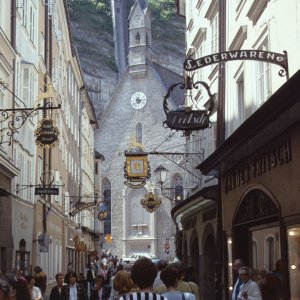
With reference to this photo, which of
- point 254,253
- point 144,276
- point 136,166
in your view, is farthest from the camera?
point 136,166

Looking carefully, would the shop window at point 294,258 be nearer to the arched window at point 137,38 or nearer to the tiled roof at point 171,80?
the tiled roof at point 171,80

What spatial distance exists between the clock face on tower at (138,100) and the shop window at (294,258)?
207 feet

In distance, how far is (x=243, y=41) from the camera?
14703 mm

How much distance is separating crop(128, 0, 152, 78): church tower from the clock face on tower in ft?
7.43

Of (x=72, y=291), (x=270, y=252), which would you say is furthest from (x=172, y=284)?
(x=72, y=291)

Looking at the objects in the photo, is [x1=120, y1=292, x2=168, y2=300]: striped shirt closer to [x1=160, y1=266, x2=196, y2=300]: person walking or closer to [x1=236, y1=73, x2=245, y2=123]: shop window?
[x1=160, y1=266, x2=196, y2=300]: person walking

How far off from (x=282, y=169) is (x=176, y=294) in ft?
12.1

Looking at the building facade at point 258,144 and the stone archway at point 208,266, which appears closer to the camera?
the building facade at point 258,144

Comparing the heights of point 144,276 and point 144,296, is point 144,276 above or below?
above

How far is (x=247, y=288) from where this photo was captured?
31.4ft

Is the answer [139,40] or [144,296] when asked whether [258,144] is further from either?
[139,40]

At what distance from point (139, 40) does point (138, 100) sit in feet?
37.5

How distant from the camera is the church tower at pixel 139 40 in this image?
74175 millimetres

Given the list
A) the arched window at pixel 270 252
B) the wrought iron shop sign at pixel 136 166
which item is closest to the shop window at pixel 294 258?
the arched window at pixel 270 252
